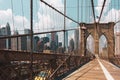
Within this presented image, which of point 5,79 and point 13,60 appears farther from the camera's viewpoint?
point 13,60

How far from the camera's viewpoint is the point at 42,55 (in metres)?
9.14

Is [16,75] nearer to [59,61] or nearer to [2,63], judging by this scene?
[2,63]

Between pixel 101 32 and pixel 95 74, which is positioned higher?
pixel 101 32

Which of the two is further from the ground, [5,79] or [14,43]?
[14,43]

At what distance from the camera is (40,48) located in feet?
31.6

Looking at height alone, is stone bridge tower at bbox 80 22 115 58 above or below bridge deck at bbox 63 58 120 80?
above

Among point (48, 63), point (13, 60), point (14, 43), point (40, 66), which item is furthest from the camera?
point (48, 63)

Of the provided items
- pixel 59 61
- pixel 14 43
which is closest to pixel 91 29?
pixel 59 61

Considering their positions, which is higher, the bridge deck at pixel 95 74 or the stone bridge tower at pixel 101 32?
the stone bridge tower at pixel 101 32

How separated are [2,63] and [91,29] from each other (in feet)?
225

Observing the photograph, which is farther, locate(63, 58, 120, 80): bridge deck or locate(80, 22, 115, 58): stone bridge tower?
locate(80, 22, 115, 58): stone bridge tower

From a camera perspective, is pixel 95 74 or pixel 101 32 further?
pixel 101 32

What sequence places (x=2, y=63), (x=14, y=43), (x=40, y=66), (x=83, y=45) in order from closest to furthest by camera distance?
(x=2, y=63) → (x=14, y=43) → (x=40, y=66) → (x=83, y=45)

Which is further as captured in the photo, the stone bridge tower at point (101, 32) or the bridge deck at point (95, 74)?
the stone bridge tower at point (101, 32)
